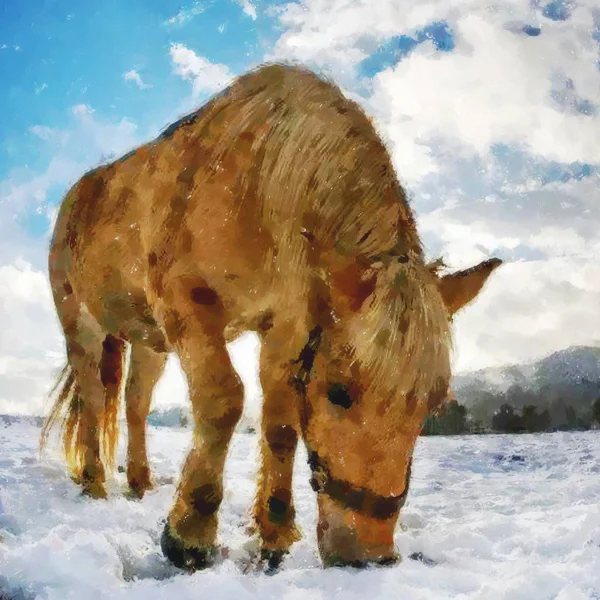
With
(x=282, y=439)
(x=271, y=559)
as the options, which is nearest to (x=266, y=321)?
(x=282, y=439)

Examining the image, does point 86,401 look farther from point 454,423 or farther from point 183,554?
point 454,423

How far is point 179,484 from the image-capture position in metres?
1.83

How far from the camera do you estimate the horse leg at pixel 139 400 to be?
2.95 m

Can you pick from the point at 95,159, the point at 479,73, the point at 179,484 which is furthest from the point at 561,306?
the point at 95,159

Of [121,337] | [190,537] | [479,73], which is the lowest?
[190,537]

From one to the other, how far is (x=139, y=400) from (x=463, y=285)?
1965mm

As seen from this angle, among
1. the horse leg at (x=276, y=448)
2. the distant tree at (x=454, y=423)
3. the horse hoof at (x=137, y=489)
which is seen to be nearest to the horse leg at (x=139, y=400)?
the horse hoof at (x=137, y=489)

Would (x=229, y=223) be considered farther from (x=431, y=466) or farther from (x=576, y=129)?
(x=576, y=129)

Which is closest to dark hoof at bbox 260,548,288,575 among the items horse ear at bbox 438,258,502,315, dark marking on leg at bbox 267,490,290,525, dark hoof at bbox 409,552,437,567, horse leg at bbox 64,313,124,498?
dark marking on leg at bbox 267,490,290,525

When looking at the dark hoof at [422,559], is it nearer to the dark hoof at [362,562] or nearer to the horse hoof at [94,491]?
the dark hoof at [362,562]

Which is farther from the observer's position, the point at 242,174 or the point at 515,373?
the point at 515,373

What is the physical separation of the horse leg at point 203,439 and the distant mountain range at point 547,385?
0.89 metres

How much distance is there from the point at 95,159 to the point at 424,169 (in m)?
1.30

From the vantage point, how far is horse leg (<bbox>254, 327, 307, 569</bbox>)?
200cm
